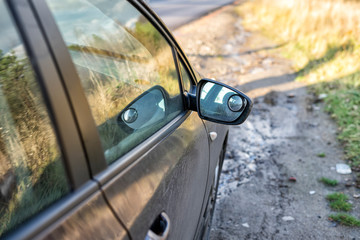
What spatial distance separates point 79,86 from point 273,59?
27.0 feet

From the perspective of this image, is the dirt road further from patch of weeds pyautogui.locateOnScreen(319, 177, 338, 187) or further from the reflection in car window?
the reflection in car window

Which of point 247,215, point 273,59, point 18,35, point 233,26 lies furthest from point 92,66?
point 233,26

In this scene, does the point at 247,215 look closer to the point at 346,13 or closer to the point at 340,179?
the point at 340,179

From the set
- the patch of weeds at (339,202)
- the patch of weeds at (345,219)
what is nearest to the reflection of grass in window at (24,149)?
the patch of weeds at (345,219)

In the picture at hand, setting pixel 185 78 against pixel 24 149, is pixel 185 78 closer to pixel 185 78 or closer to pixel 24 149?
pixel 185 78

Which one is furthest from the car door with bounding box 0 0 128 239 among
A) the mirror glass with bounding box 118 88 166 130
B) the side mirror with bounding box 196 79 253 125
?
the side mirror with bounding box 196 79 253 125

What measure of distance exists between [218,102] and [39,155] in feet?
3.48

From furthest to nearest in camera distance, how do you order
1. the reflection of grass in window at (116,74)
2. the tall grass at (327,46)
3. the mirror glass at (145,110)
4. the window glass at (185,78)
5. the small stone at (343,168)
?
1. the tall grass at (327,46)
2. the small stone at (343,168)
3. the window glass at (185,78)
4. the mirror glass at (145,110)
5. the reflection of grass in window at (116,74)

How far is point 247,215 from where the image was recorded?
3275 mm

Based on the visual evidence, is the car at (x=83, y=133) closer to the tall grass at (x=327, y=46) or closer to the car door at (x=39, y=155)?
the car door at (x=39, y=155)

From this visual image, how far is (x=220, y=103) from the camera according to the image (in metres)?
1.88

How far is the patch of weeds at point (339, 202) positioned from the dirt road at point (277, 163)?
0.24 ft

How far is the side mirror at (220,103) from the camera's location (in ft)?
6.14

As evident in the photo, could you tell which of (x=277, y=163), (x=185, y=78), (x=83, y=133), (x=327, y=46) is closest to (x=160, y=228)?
(x=83, y=133)
